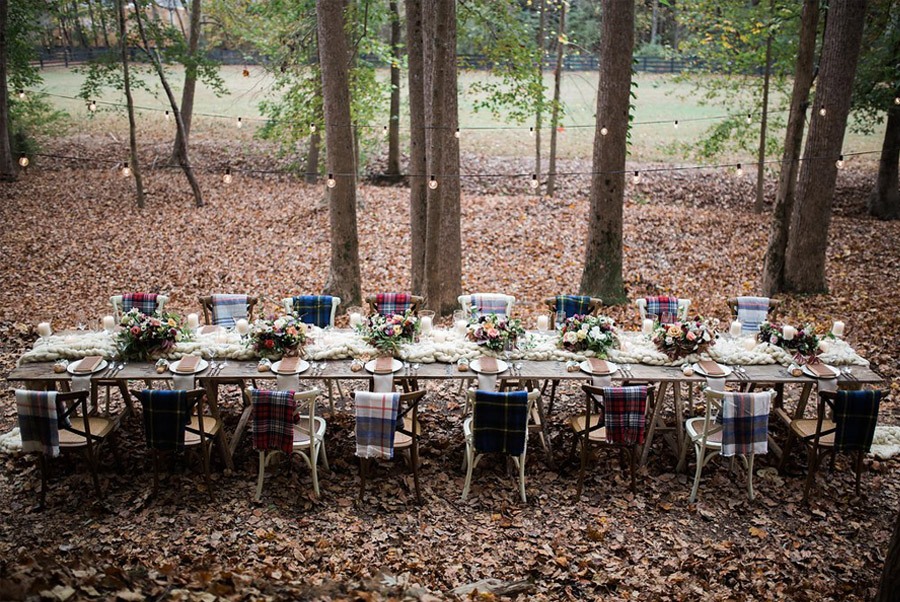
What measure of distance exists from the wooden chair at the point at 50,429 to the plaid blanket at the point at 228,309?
6.40ft

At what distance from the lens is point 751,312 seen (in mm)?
7477

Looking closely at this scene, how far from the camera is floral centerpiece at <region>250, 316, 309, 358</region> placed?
20.1 ft

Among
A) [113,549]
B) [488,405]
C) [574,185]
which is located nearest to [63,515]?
[113,549]

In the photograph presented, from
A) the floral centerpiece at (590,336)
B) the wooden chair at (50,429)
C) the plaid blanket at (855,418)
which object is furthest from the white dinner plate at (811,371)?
the wooden chair at (50,429)

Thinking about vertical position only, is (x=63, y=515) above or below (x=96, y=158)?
below

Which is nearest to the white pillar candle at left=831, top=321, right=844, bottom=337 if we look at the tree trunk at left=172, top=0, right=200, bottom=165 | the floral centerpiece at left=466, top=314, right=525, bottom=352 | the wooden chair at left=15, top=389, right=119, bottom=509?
the floral centerpiece at left=466, top=314, right=525, bottom=352

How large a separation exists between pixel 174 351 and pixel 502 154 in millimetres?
14950

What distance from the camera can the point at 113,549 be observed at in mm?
4852

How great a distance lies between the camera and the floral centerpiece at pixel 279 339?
6.12 m

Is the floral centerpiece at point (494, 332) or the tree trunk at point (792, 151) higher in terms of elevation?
the tree trunk at point (792, 151)

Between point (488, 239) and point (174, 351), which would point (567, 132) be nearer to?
point (488, 239)

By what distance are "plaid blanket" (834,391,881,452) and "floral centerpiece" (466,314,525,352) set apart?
262cm

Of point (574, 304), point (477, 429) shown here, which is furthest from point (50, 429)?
point (574, 304)

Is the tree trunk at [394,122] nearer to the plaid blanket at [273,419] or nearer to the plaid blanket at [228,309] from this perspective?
the plaid blanket at [228,309]
